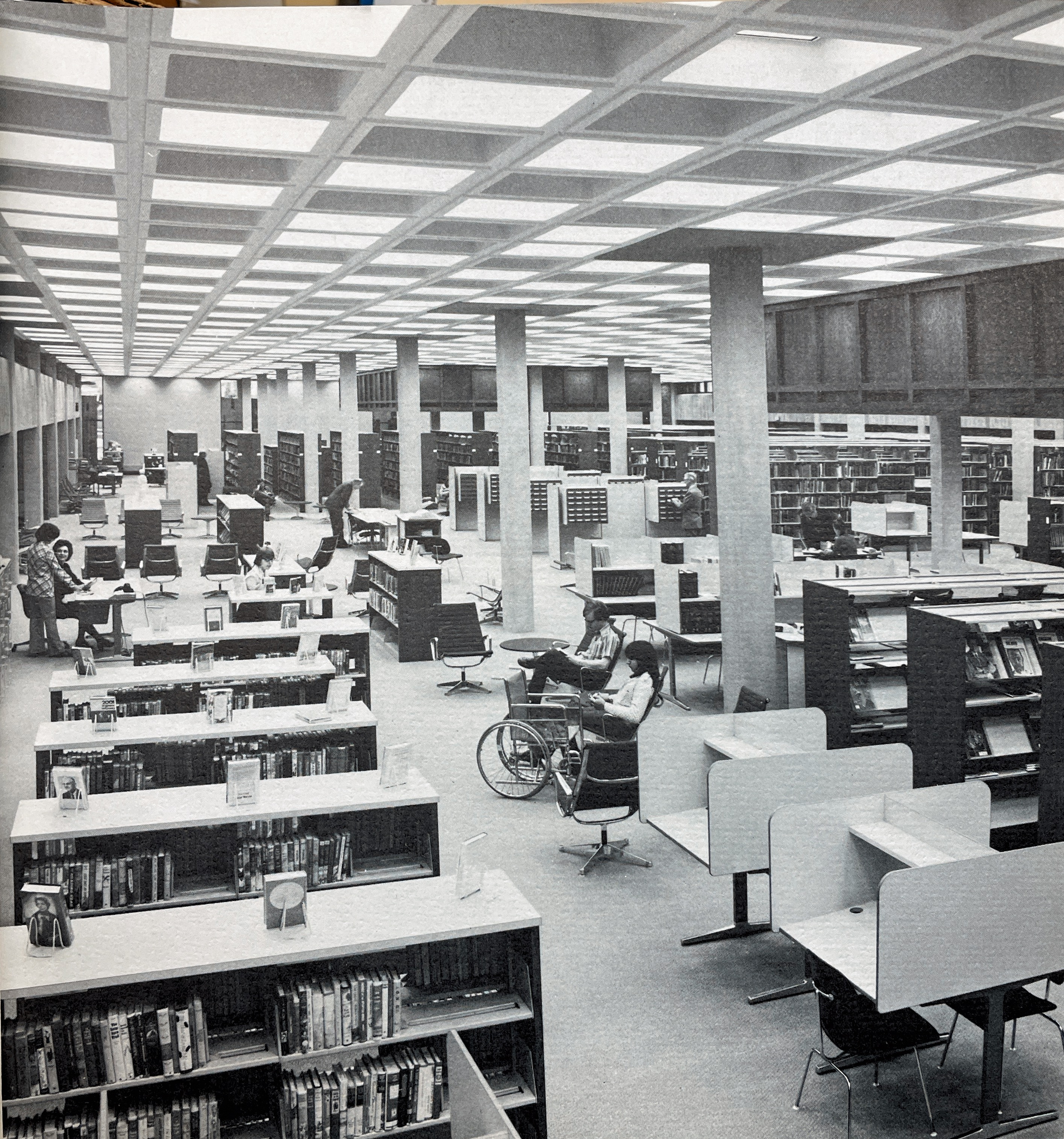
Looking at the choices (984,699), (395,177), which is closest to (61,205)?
(395,177)

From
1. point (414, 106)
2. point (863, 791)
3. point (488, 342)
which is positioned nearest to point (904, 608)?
point (863, 791)

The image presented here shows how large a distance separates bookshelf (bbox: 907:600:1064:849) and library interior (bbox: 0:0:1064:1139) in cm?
4

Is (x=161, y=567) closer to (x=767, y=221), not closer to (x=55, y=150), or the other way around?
(x=55, y=150)

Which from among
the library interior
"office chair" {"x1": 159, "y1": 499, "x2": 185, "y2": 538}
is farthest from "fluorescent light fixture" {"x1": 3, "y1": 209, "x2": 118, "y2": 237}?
"office chair" {"x1": 159, "y1": 499, "x2": 185, "y2": 538}

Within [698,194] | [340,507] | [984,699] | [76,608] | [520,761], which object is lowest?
[520,761]

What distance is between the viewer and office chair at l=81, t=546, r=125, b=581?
8.41 metres

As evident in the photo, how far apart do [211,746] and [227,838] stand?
1381 mm

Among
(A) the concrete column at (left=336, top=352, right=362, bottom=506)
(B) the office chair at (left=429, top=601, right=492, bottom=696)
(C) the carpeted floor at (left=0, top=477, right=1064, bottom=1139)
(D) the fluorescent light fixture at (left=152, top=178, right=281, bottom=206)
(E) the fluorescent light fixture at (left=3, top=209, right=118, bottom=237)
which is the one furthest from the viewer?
(A) the concrete column at (left=336, top=352, right=362, bottom=506)

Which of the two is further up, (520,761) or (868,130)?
(868,130)

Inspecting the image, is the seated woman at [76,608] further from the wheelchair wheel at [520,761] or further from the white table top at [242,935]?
the white table top at [242,935]

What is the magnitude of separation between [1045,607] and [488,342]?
10639 mm

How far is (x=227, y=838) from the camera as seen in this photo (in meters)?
5.42

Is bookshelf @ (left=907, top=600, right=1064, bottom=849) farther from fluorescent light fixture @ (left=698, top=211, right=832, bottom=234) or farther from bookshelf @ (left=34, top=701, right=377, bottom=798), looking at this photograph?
bookshelf @ (left=34, top=701, right=377, bottom=798)

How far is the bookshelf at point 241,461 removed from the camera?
8.80 m
